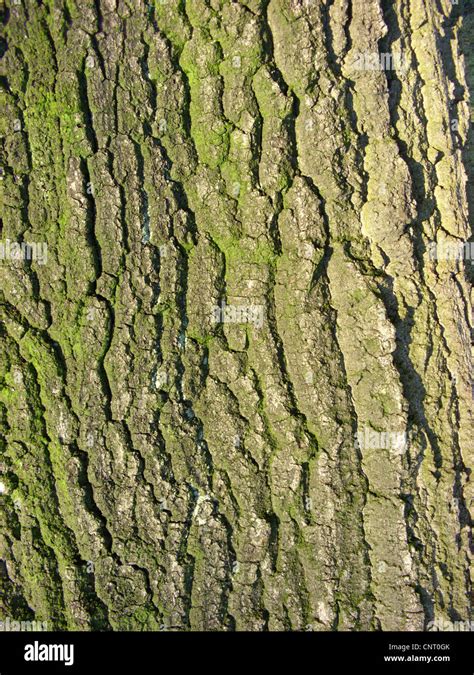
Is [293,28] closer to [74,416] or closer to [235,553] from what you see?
[74,416]

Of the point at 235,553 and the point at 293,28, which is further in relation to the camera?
the point at 235,553

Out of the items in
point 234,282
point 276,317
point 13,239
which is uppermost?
point 13,239

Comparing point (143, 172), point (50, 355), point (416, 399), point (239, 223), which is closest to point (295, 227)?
point (239, 223)

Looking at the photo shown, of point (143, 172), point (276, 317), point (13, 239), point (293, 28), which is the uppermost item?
point (293, 28)

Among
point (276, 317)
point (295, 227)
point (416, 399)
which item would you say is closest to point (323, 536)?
point (416, 399)

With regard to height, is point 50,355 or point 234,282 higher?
point 234,282

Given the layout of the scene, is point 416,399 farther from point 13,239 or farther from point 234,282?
point 13,239
